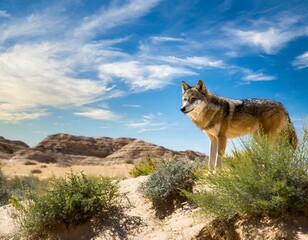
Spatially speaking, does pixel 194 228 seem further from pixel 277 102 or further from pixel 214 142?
pixel 277 102

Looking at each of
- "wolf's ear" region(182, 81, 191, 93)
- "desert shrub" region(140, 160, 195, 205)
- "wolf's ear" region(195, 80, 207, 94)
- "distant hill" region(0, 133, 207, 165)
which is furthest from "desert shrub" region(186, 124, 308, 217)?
"distant hill" region(0, 133, 207, 165)

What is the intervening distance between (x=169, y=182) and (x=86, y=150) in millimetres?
62073

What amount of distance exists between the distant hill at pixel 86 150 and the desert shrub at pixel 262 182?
50013 millimetres

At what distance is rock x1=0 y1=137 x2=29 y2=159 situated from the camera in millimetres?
60869

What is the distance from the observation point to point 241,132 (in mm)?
9250

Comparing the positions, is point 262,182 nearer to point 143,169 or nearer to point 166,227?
point 166,227

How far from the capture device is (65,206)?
878 centimetres

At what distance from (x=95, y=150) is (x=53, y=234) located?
2445 inches

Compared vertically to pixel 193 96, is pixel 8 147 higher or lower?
higher

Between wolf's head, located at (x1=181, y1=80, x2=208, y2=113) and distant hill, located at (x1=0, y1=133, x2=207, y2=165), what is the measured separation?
4714 centimetres

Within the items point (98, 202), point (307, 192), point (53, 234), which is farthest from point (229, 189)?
point (53, 234)

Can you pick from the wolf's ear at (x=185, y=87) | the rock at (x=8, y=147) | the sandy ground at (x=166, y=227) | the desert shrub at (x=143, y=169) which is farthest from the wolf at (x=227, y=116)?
the rock at (x=8, y=147)

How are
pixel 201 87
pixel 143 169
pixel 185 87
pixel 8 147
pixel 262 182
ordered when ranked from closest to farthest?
pixel 262 182 → pixel 201 87 → pixel 185 87 → pixel 143 169 → pixel 8 147

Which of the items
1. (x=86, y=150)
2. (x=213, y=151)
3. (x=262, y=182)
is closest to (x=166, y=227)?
(x=213, y=151)
